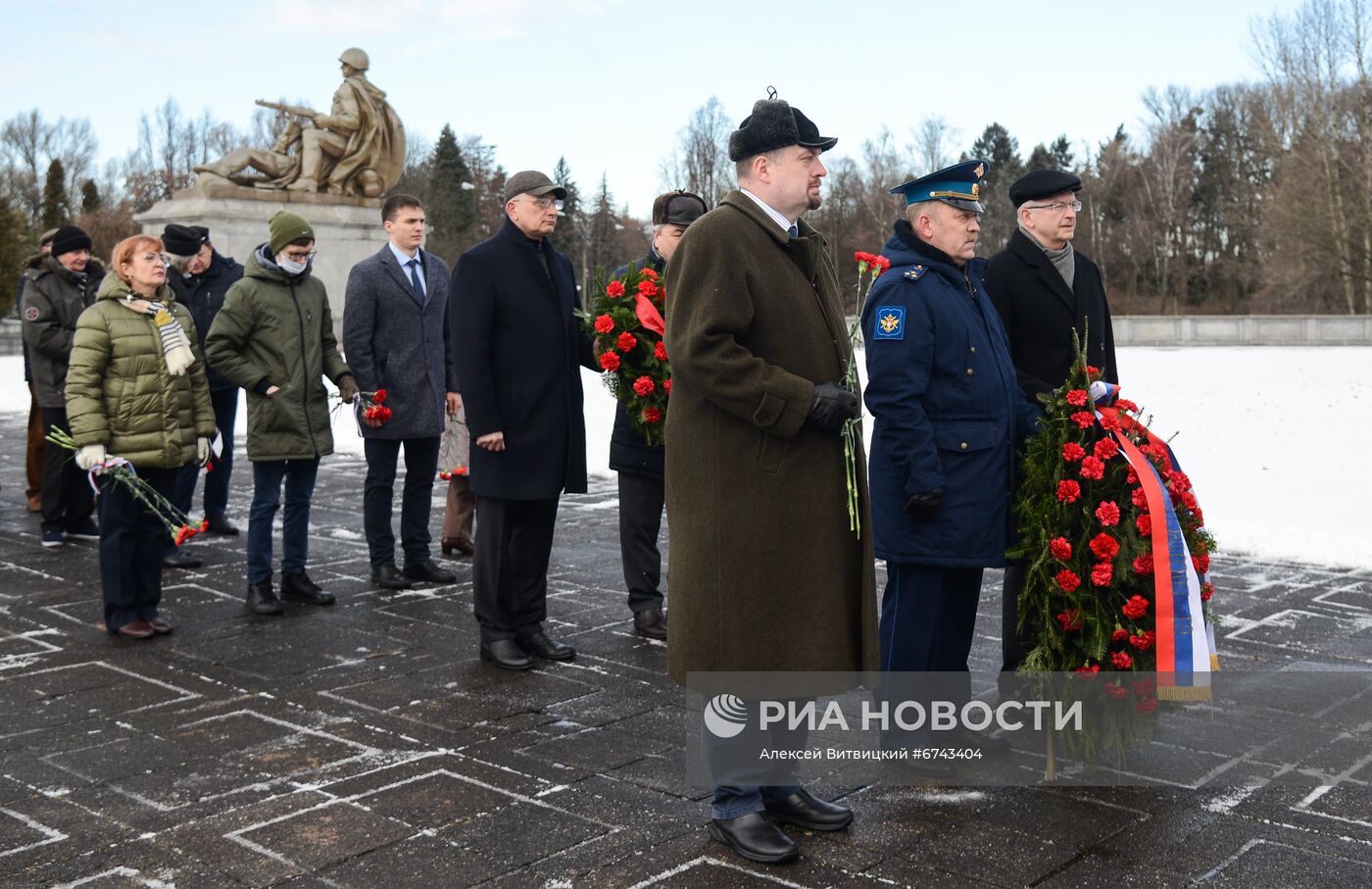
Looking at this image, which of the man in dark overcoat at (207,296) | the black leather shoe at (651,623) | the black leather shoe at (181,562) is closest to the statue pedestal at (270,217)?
the man in dark overcoat at (207,296)

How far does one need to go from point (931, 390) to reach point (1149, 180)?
2698 inches

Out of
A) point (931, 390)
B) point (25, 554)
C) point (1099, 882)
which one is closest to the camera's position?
point (1099, 882)

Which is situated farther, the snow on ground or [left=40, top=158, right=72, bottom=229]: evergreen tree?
[left=40, top=158, right=72, bottom=229]: evergreen tree

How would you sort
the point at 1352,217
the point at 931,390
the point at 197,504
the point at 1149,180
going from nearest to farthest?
the point at 931,390 → the point at 197,504 → the point at 1352,217 → the point at 1149,180

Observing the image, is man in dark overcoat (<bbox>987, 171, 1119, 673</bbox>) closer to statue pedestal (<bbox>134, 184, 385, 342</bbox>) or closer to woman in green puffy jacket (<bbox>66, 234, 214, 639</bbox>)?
woman in green puffy jacket (<bbox>66, 234, 214, 639</bbox>)

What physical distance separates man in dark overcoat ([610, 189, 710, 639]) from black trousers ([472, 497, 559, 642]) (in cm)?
Result: 53

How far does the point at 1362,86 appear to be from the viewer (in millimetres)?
49719

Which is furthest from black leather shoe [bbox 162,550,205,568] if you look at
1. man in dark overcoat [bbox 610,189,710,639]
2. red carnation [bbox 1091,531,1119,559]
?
red carnation [bbox 1091,531,1119,559]

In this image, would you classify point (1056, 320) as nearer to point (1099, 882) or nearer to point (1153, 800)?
point (1153, 800)

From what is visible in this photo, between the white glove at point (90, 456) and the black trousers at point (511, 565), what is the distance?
1703 millimetres

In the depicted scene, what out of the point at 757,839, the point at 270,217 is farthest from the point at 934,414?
the point at 270,217

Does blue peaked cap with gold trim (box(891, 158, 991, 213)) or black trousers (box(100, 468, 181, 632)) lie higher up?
blue peaked cap with gold trim (box(891, 158, 991, 213))

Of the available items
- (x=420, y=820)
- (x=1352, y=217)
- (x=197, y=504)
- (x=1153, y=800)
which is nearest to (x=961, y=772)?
(x=1153, y=800)

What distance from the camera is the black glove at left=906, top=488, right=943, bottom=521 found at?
4.20m
